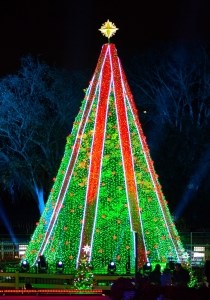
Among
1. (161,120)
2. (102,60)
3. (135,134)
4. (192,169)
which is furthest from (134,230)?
(161,120)

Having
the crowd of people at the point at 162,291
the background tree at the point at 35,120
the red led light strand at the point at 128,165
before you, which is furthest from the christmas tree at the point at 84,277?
the background tree at the point at 35,120

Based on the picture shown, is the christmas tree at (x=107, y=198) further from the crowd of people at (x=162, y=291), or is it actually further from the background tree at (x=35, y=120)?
the background tree at (x=35, y=120)

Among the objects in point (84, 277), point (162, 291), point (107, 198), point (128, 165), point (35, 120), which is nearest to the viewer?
point (162, 291)

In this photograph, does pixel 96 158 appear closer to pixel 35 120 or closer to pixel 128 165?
pixel 128 165

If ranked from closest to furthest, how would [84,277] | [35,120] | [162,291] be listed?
[162,291]
[84,277]
[35,120]

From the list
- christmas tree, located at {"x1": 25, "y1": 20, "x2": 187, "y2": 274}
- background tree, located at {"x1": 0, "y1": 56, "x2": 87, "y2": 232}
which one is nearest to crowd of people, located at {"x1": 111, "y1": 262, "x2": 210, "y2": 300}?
christmas tree, located at {"x1": 25, "y1": 20, "x2": 187, "y2": 274}

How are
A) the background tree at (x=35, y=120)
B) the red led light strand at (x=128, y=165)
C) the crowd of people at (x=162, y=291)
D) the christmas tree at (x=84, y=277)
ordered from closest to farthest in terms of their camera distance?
the crowd of people at (x=162, y=291), the christmas tree at (x=84, y=277), the red led light strand at (x=128, y=165), the background tree at (x=35, y=120)

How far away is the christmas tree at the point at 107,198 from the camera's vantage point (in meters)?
24.3

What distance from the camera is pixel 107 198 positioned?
962 inches

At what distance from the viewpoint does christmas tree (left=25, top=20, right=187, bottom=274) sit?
24.3 meters

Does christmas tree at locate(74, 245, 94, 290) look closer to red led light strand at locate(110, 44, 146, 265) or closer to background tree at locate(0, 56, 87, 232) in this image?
red led light strand at locate(110, 44, 146, 265)

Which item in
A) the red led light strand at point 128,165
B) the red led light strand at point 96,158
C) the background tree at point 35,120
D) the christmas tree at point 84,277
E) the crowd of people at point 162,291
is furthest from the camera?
the background tree at point 35,120

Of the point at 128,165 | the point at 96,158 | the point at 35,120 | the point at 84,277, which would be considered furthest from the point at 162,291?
the point at 35,120

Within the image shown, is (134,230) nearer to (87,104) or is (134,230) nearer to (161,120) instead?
(87,104)
